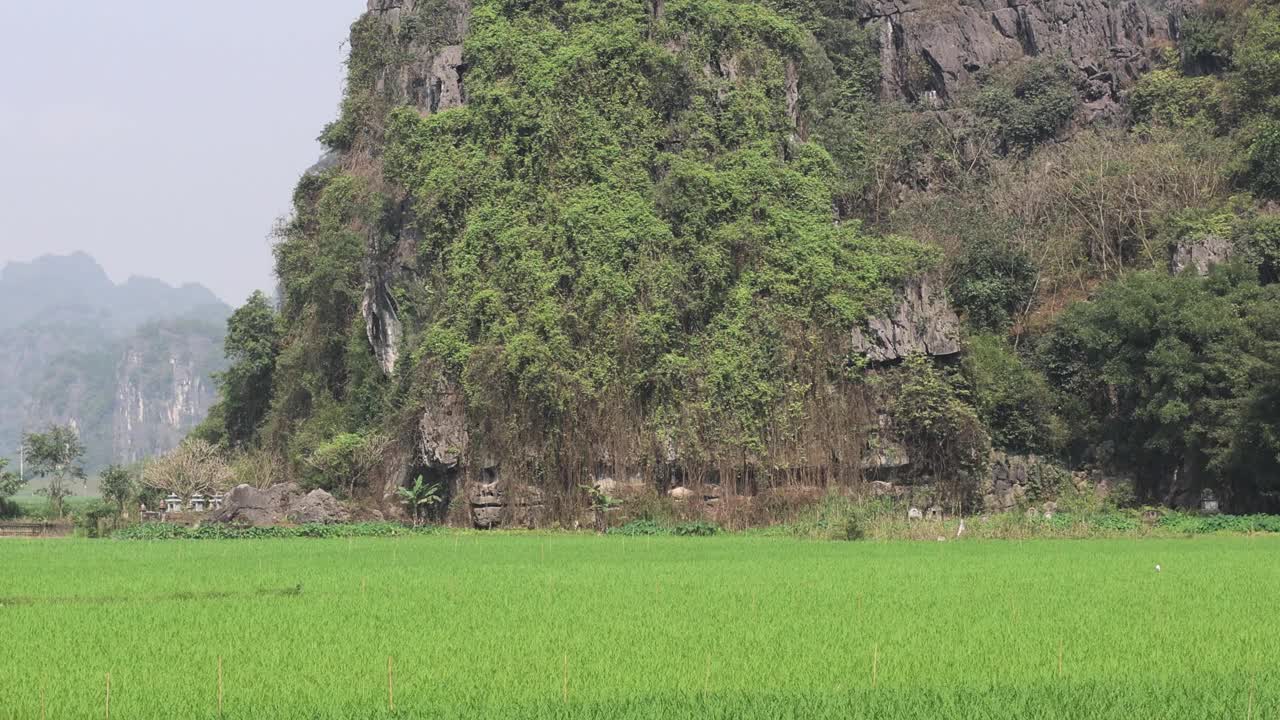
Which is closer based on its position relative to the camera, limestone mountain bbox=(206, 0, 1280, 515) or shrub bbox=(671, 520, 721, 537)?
shrub bbox=(671, 520, 721, 537)

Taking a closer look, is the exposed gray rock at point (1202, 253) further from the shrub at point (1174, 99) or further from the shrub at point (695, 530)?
the shrub at point (695, 530)

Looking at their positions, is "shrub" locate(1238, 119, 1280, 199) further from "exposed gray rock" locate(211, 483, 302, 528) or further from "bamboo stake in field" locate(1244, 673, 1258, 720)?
"bamboo stake in field" locate(1244, 673, 1258, 720)

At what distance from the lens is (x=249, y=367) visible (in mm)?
46406

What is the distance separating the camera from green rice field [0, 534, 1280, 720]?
9523 mm

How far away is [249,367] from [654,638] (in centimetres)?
3671

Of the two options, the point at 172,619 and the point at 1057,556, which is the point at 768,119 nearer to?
the point at 1057,556

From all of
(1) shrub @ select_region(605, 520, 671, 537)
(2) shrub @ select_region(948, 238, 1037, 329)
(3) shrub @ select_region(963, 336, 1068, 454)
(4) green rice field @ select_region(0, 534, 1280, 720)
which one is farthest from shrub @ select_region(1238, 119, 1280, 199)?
(1) shrub @ select_region(605, 520, 671, 537)

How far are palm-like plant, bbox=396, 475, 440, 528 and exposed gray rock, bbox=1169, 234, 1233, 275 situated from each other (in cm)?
2018

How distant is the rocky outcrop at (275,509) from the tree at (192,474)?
7858 mm

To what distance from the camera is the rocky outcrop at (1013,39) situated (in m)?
43.8

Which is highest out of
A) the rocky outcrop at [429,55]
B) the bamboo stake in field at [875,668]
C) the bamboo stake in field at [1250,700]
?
the rocky outcrop at [429,55]

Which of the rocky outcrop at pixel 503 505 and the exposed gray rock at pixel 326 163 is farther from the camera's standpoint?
the exposed gray rock at pixel 326 163

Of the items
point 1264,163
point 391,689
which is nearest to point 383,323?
point 1264,163

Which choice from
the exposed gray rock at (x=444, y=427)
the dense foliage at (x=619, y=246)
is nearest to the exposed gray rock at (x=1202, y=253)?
the dense foliage at (x=619, y=246)
